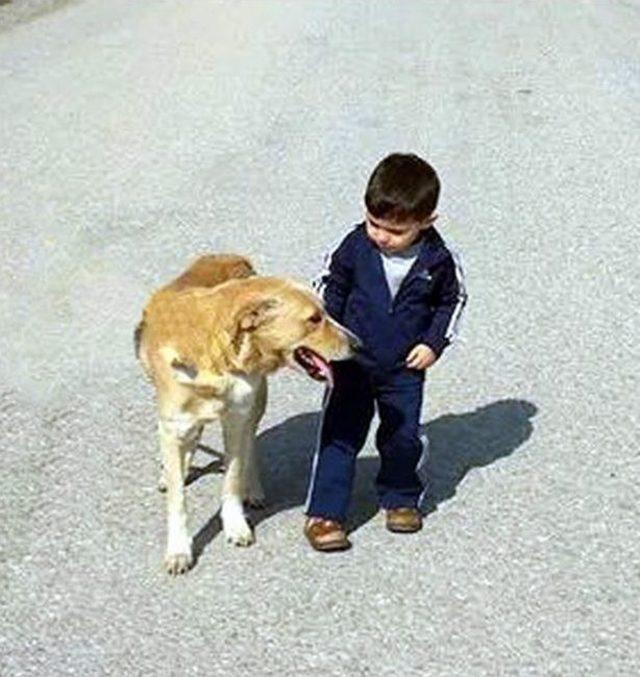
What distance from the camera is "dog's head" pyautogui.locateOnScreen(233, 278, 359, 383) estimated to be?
13.0 ft

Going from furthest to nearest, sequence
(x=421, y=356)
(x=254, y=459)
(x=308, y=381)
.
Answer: (x=308, y=381), (x=254, y=459), (x=421, y=356)

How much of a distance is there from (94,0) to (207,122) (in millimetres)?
6948

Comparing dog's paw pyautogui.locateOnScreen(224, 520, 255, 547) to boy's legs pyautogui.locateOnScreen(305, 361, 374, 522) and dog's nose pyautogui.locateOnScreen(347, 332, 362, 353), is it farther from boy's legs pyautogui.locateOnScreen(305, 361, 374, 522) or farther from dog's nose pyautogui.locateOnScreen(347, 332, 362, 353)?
dog's nose pyautogui.locateOnScreen(347, 332, 362, 353)

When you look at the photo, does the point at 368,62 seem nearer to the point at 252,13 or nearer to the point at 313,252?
the point at 252,13

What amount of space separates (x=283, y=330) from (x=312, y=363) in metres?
0.16

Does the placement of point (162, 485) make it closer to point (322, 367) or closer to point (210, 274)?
point (210, 274)

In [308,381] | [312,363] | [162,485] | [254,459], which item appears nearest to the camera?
[312,363]

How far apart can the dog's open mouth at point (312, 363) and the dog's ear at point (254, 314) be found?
0.15 metres

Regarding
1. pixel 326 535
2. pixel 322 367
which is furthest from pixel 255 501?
pixel 322 367

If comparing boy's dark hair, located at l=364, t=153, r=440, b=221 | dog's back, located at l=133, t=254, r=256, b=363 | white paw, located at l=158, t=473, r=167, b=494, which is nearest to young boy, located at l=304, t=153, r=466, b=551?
boy's dark hair, located at l=364, t=153, r=440, b=221

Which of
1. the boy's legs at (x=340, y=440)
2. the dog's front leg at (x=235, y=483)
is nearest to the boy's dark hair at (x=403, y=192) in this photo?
the boy's legs at (x=340, y=440)

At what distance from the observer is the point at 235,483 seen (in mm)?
4391

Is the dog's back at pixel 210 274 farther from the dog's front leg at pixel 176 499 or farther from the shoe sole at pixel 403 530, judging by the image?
the shoe sole at pixel 403 530

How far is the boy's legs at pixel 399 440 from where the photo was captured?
4469 millimetres
